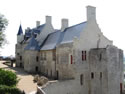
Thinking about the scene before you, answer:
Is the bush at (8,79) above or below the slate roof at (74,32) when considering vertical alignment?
below

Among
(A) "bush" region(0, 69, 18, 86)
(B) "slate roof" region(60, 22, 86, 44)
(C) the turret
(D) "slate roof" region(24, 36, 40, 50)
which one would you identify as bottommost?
(A) "bush" region(0, 69, 18, 86)

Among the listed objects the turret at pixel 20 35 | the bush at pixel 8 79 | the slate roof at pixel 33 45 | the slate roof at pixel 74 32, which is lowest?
the bush at pixel 8 79

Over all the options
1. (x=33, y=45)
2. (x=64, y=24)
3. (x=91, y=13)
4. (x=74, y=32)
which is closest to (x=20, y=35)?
(x=33, y=45)

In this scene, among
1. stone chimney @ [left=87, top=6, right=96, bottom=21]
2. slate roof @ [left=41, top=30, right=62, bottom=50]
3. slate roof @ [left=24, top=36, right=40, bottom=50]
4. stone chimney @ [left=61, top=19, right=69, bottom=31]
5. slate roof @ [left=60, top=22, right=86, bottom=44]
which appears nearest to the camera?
slate roof @ [left=60, top=22, right=86, bottom=44]

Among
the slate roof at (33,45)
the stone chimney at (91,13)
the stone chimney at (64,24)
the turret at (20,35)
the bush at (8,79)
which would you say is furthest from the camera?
the turret at (20,35)

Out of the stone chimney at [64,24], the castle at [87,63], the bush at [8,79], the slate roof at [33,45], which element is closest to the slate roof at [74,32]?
the castle at [87,63]

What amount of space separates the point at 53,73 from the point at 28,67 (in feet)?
31.2

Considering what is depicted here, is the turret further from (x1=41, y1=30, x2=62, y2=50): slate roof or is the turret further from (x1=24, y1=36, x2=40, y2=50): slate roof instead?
(x1=41, y1=30, x2=62, y2=50): slate roof

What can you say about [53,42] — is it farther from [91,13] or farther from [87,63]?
[91,13]

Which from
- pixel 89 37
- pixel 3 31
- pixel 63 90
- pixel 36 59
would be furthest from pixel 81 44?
pixel 3 31

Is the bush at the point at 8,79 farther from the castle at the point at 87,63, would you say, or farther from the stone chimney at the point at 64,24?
the stone chimney at the point at 64,24

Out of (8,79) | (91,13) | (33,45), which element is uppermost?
(91,13)

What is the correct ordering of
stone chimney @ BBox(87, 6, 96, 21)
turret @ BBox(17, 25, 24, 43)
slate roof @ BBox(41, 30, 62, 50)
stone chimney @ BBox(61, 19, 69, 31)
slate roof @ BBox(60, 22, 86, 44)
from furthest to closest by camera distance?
1. turret @ BBox(17, 25, 24, 43)
2. stone chimney @ BBox(61, 19, 69, 31)
3. slate roof @ BBox(41, 30, 62, 50)
4. stone chimney @ BBox(87, 6, 96, 21)
5. slate roof @ BBox(60, 22, 86, 44)

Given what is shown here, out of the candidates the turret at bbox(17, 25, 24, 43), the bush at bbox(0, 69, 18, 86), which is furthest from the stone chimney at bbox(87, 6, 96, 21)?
the turret at bbox(17, 25, 24, 43)
